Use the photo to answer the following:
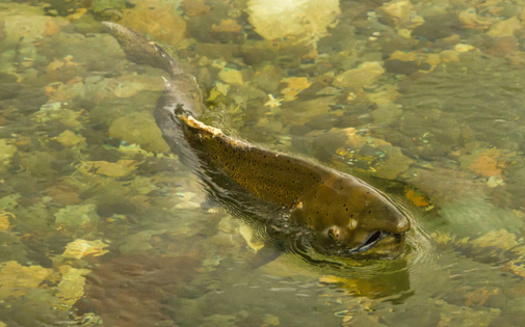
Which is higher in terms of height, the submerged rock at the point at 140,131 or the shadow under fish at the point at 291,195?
the shadow under fish at the point at 291,195

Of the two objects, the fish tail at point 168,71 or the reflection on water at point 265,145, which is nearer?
the reflection on water at point 265,145

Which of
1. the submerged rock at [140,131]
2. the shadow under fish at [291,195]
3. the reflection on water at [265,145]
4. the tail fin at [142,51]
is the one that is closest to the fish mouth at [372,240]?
the shadow under fish at [291,195]

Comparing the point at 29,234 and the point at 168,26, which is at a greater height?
the point at 168,26

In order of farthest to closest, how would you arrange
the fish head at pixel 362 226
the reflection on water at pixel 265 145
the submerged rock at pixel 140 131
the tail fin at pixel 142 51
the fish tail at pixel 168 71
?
1. the tail fin at pixel 142 51
2. the fish tail at pixel 168 71
3. the submerged rock at pixel 140 131
4. the reflection on water at pixel 265 145
5. the fish head at pixel 362 226

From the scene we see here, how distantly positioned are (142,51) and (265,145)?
6.49 feet

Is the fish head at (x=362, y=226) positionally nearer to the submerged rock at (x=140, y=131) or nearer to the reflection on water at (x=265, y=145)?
the reflection on water at (x=265, y=145)

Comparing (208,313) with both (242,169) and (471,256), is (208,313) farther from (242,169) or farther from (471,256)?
(471,256)

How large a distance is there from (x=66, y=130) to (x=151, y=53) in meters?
1.32

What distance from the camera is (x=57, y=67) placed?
551 cm

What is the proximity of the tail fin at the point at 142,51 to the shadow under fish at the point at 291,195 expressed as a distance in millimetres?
903

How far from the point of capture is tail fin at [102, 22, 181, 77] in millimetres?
5446

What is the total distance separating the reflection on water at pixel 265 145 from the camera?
10.3 feet

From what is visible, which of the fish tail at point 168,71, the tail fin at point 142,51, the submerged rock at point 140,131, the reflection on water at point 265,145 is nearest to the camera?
the reflection on water at point 265,145

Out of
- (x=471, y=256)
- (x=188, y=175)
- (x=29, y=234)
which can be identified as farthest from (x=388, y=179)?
(x=29, y=234)
